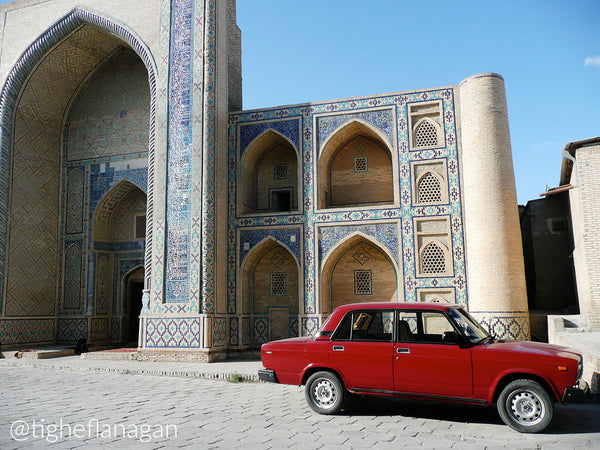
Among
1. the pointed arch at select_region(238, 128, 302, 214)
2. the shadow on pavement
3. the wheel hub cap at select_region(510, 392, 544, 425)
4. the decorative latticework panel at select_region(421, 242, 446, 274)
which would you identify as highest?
the pointed arch at select_region(238, 128, 302, 214)

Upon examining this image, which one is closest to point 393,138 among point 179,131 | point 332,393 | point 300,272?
point 300,272

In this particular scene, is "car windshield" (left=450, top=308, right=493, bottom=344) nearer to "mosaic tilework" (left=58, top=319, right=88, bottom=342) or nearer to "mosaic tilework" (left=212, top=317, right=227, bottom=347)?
"mosaic tilework" (left=212, top=317, right=227, bottom=347)

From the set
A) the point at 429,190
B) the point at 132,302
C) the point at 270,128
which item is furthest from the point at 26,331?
the point at 429,190

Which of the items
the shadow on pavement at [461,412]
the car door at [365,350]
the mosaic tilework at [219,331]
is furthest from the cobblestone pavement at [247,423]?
the mosaic tilework at [219,331]

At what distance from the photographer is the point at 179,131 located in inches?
532

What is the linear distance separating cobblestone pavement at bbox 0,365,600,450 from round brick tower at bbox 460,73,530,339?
5234 millimetres

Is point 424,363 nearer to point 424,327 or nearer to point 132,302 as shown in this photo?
point 424,327

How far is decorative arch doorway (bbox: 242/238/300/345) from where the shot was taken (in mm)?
13883

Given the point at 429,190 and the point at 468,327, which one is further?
the point at 429,190

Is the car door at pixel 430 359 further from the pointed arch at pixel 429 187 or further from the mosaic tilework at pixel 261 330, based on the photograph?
the mosaic tilework at pixel 261 330

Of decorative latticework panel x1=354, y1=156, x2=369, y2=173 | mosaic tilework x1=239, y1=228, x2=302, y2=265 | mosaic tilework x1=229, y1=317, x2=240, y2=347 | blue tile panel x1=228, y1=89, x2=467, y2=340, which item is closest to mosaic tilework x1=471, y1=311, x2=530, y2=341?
blue tile panel x1=228, y1=89, x2=467, y2=340

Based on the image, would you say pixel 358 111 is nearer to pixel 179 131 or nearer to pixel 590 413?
pixel 179 131

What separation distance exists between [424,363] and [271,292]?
8.78 meters

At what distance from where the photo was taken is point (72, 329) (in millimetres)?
15961
